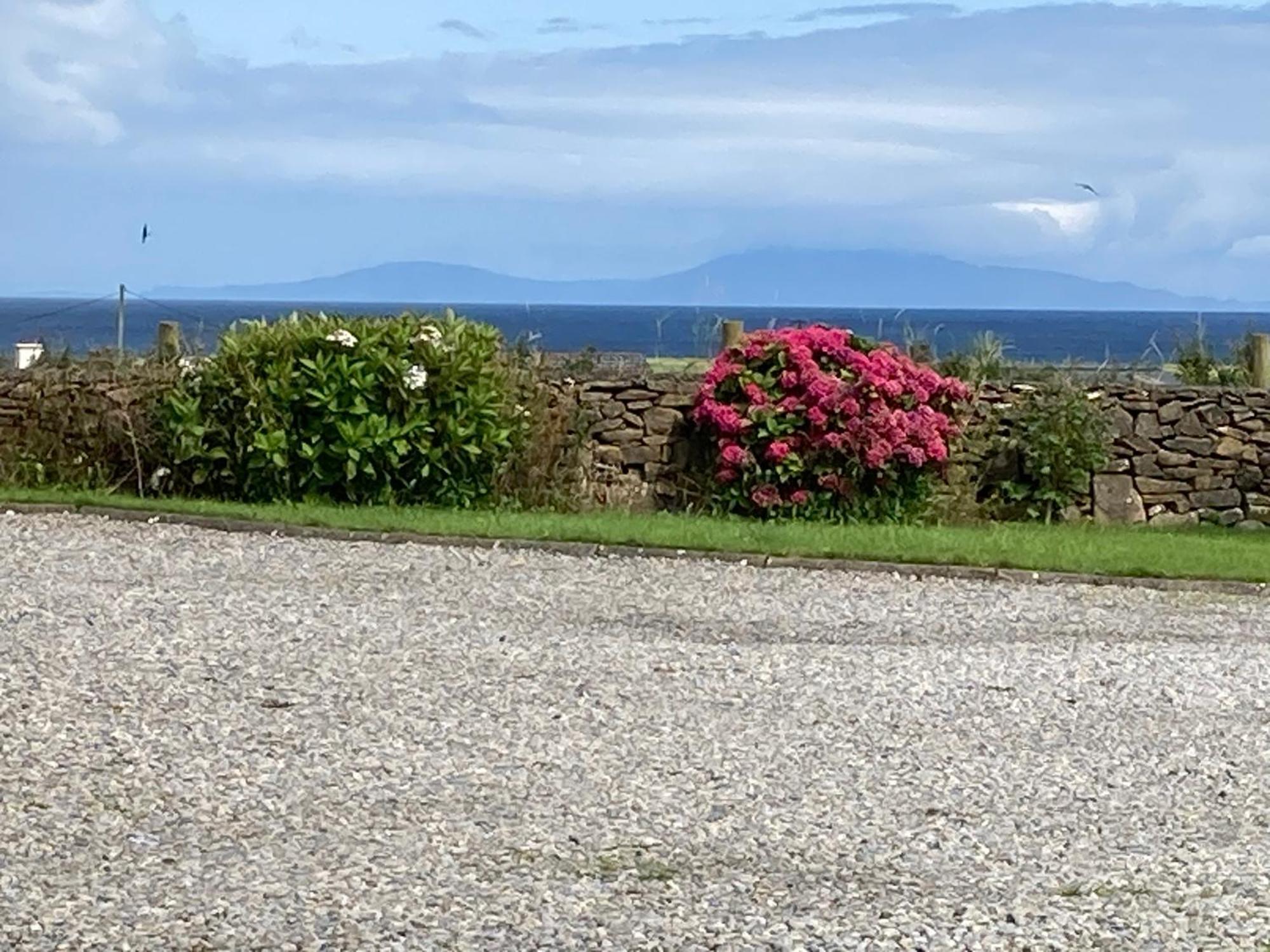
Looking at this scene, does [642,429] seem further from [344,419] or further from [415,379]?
[344,419]

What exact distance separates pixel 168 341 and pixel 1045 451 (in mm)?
6704

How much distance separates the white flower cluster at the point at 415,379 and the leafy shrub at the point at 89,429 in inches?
71.3

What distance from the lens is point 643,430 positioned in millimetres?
15117

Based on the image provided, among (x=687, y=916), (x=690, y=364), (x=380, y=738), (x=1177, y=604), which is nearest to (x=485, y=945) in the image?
(x=687, y=916)

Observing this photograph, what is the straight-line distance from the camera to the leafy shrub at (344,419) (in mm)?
13930

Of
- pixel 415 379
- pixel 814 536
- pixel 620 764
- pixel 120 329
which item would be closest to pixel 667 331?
pixel 120 329

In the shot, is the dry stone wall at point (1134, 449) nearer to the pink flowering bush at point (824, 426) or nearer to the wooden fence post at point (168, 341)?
the pink flowering bush at point (824, 426)

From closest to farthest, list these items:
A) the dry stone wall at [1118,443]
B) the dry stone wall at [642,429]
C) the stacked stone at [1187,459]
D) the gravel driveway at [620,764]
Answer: the gravel driveway at [620,764]
the dry stone wall at [1118,443]
the dry stone wall at [642,429]
the stacked stone at [1187,459]

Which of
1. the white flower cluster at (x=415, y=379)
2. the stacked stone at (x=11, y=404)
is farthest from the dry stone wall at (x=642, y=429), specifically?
the stacked stone at (x=11, y=404)

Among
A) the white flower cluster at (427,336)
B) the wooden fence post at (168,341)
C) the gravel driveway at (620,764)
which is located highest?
the white flower cluster at (427,336)

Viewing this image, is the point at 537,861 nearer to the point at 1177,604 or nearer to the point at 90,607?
the point at 90,607

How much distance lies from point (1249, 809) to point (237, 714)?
3.53 metres

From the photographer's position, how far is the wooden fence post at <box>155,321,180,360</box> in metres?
15.0

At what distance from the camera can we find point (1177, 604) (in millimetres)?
10609
